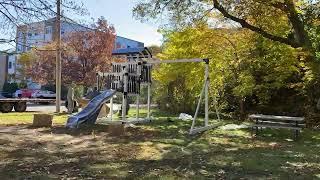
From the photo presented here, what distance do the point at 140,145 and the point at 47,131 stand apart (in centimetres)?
417

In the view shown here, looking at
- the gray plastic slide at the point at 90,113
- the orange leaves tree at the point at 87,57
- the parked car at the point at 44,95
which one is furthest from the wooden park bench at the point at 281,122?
the parked car at the point at 44,95

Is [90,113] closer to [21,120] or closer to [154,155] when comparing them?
[21,120]

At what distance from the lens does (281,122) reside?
49.2ft

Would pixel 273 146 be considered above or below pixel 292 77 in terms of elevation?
below

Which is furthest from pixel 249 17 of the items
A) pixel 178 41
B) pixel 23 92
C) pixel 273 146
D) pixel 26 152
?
pixel 23 92

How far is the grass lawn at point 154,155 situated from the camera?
8.06m

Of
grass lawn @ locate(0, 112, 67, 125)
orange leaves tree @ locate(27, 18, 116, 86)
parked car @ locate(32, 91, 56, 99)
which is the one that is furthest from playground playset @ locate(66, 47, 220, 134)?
parked car @ locate(32, 91, 56, 99)

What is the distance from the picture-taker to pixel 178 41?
81.0 ft

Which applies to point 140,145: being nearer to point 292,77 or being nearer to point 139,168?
point 139,168

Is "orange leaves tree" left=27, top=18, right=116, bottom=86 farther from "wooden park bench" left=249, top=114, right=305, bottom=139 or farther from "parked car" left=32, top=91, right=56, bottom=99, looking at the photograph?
"wooden park bench" left=249, top=114, right=305, bottom=139

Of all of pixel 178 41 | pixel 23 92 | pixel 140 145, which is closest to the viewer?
pixel 140 145

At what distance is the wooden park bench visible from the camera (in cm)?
1444

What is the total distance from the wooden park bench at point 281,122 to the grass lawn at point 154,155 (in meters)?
0.34

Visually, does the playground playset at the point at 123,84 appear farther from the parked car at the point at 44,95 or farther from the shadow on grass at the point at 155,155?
the parked car at the point at 44,95
